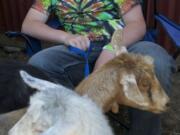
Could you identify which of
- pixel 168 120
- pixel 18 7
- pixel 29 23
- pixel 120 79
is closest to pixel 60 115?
pixel 120 79

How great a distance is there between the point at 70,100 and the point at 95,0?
1490mm

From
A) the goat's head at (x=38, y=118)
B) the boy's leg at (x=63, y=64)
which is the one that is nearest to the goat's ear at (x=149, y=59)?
the boy's leg at (x=63, y=64)

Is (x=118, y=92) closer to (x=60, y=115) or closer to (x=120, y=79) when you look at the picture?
(x=120, y=79)

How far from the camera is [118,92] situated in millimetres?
3201

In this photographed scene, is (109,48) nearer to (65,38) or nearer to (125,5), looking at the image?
(65,38)

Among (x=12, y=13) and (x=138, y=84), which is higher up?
(x=138, y=84)

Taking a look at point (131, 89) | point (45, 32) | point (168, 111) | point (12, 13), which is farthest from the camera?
point (12, 13)

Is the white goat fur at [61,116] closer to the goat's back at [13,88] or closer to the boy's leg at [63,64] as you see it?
the goat's back at [13,88]

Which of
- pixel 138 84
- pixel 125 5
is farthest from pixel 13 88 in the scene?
pixel 125 5

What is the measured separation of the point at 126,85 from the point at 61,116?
2.51 feet

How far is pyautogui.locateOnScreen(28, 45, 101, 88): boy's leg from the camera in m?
3.69

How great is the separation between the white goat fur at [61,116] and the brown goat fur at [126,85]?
0.56 m

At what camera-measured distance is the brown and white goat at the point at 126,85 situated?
10.3ft

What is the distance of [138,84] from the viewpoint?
10.3 feet
